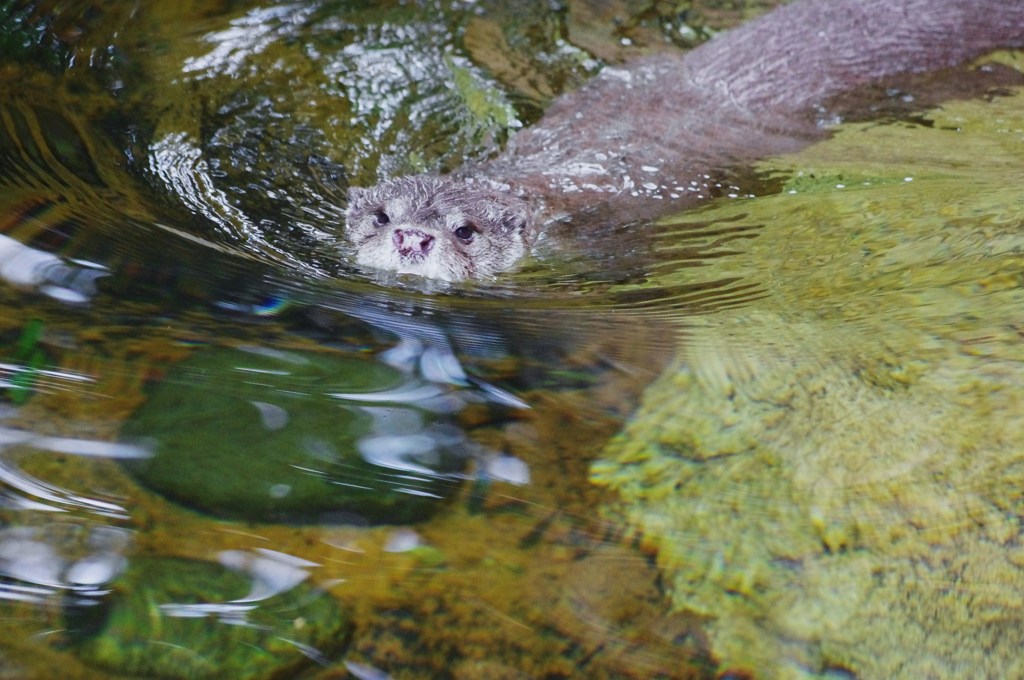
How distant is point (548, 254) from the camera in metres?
3.75

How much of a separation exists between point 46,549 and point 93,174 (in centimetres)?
193

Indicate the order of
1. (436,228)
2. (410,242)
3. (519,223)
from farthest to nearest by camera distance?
(519,223), (436,228), (410,242)

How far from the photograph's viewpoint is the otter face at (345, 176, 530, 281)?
3414 mm

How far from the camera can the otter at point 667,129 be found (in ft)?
12.0

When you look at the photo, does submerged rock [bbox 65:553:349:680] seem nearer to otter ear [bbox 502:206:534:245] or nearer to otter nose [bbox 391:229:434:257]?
otter nose [bbox 391:229:434:257]

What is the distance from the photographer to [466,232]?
3703 millimetres

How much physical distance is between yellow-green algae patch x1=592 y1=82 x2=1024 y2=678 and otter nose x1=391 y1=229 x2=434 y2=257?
1140 millimetres

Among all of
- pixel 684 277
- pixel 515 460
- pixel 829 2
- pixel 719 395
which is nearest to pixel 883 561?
pixel 719 395

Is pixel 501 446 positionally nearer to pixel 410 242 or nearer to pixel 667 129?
pixel 410 242

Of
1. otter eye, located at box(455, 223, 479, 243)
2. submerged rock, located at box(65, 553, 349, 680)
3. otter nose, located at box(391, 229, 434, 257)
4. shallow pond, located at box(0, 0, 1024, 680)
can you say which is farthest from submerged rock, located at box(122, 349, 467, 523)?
otter eye, located at box(455, 223, 479, 243)

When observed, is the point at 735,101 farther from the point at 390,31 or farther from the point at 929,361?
the point at 929,361

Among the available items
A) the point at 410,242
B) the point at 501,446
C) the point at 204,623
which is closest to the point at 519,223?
the point at 410,242

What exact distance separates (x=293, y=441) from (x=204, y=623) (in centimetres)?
45

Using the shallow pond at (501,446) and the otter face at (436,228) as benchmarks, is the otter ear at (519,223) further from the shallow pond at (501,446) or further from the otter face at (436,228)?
the shallow pond at (501,446)
